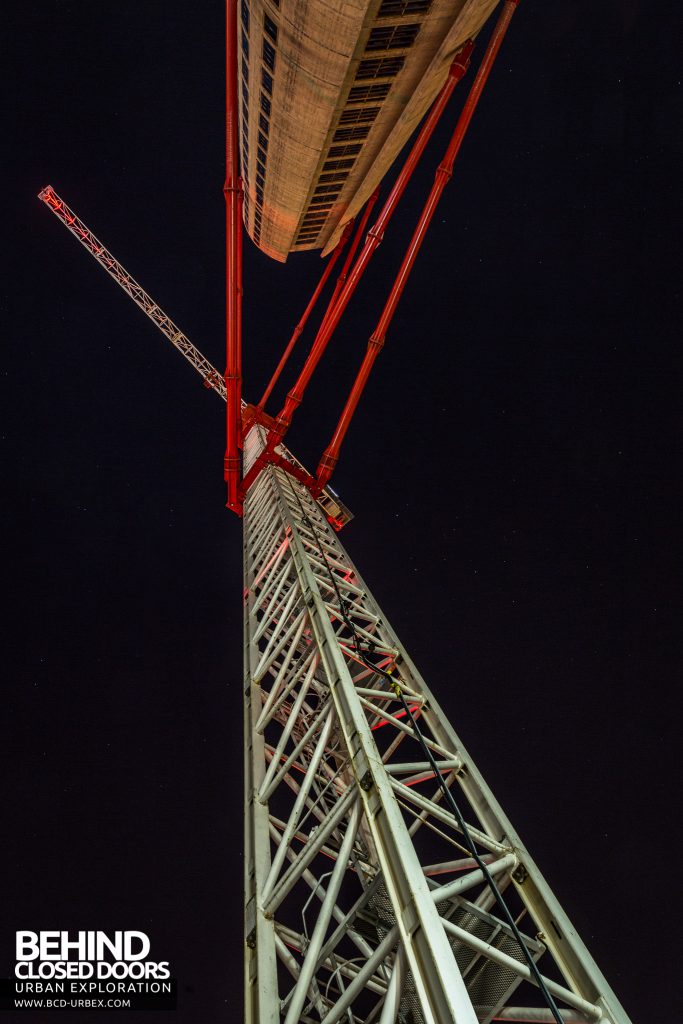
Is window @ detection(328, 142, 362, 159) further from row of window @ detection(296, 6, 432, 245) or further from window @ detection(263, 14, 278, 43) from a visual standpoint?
window @ detection(263, 14, 278, 43)

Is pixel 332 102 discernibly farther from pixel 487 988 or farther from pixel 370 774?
pixel 487 988

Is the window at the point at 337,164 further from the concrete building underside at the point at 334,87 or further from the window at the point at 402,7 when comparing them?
the window at the point at 402,7

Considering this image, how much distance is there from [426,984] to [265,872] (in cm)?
257

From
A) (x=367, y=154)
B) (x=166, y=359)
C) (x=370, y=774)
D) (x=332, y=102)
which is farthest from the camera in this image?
(x=166, y=359)

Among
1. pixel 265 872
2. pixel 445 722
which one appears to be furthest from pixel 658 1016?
pixel 265 872

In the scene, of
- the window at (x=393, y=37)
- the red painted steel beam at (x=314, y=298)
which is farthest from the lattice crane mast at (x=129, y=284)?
the window at (x=393, y=37)

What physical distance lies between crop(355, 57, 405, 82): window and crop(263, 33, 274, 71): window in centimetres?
295

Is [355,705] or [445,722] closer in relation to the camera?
[355,705]

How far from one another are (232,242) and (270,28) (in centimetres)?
1061

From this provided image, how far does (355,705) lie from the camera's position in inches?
217

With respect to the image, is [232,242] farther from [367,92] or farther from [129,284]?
[129,284]

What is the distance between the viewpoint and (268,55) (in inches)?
736

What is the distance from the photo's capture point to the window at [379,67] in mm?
17672

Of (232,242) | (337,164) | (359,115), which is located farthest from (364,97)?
(232,242)
